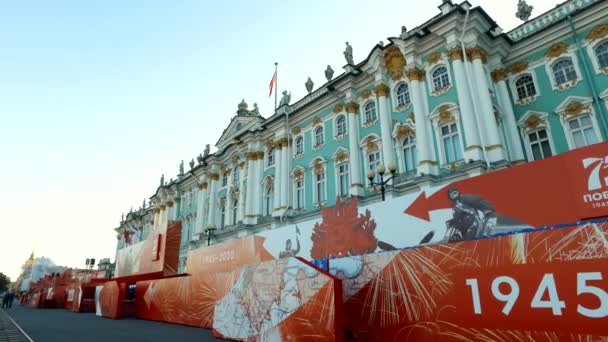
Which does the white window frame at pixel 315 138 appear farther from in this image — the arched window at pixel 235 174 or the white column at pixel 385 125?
the arched window at pixel 235 174

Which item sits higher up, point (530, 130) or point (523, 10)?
point (523, 10)

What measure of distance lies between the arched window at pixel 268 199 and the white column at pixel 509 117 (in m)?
18.7

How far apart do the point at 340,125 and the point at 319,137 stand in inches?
92.3

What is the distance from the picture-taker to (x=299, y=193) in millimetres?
28188

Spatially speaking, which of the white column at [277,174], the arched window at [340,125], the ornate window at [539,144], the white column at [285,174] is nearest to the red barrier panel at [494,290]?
the ornate window at [539,144]

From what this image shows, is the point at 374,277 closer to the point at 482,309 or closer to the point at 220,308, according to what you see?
the point at 482,309

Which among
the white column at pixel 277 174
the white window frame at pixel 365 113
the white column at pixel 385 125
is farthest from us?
the white column at pixel 277 174

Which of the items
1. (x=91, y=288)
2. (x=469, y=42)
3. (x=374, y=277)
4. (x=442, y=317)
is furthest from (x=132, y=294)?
(x=469, y=42)

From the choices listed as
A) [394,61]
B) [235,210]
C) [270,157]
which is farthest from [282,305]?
[235,210]

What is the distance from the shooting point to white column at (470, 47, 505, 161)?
56.8 feet

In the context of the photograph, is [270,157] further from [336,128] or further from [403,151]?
[403,151]

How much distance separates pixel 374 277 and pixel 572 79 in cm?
1651

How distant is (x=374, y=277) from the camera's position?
9.36 m

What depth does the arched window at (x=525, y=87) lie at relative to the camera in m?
19.6
